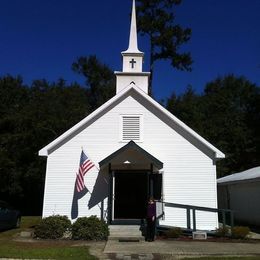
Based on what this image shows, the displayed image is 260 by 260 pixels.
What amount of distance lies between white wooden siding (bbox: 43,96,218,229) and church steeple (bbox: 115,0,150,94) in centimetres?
334

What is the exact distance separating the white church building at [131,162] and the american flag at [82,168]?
0.54m

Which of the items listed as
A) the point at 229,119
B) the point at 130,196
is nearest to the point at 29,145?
the point at 130,196

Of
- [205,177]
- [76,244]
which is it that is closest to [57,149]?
[76,244]

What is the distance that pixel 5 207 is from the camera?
69.2 feet

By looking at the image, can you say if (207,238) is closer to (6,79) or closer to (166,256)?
(166,256)

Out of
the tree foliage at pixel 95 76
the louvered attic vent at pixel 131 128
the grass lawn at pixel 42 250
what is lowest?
the grass lawn at pixel 42 250

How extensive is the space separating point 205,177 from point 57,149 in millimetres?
7244

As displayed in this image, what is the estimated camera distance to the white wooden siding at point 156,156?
66.1ft

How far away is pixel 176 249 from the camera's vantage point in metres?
14.4

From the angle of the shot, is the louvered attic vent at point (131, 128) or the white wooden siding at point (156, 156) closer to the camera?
the white wooden siding at point (156, 156)

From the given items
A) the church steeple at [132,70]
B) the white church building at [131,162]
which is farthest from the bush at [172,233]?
the church steeple at [132,70]

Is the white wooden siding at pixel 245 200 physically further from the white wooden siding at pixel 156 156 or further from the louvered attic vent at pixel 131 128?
the louvered attic vent at pixel 131 128

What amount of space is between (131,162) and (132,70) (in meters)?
6.82

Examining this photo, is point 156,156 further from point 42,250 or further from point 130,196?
point 42,250
